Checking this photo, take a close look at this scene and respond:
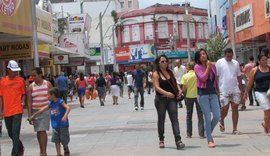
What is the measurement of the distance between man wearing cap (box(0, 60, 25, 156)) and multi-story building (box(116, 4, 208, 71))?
70.6 metres

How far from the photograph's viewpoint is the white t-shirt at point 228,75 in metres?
11.5

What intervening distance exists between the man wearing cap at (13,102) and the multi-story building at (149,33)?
231 feet

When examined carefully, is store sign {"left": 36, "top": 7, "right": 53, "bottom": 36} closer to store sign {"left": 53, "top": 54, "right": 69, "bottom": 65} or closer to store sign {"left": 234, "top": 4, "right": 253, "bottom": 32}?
store sign {"left": 53, "top": 54, "right": 69, "bottom": 65}

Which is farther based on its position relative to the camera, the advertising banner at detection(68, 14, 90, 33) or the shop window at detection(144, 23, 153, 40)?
the shop window at detection(144, 23, 153, 40)

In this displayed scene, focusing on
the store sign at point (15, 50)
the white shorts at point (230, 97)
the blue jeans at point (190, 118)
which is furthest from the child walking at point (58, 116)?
the store sign at point (15, 50)

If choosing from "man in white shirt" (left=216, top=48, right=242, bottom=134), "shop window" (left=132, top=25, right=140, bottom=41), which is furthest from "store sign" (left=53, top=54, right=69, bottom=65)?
"shop window" (left=132, top=25, right=140, bottom=41)

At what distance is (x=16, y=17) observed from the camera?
1992 centimetres

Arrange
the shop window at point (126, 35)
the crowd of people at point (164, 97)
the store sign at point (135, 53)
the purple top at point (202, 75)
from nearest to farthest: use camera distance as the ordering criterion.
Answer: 1. the crowd of people at point (164, 97)
2. the purple top at point (202, 75)
3. the store sign at point (135, 53)
4. the shop window at point (126, 35)

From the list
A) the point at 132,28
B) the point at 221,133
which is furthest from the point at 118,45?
the point at 221,133

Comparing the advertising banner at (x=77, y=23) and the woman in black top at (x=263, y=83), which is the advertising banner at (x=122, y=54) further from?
the woman in black top at (x=263, y=83)

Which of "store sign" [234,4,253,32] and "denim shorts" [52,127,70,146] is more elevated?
"store sign" [234,4,253,32]

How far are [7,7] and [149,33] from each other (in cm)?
6439

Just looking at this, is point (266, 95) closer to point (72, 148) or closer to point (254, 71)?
point (254, 71)

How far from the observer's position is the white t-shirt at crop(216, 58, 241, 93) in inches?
452
